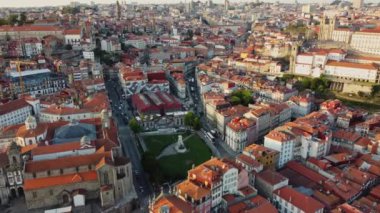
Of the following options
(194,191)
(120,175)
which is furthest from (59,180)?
(194,191)

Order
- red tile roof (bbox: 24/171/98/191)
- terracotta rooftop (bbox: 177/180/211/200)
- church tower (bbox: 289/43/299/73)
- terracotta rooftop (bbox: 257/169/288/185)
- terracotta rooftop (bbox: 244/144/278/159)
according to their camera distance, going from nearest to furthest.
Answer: terracotta rooftop (bbox: 177/180/211/200)
red tile roof (bbox: 24/171/98/191)
terracotta rooftop (bbox: 257/169/288/185)
terracotta rooftop (bbox: 244/144/278/159)
church tower (bbox: 289/43/299/73)

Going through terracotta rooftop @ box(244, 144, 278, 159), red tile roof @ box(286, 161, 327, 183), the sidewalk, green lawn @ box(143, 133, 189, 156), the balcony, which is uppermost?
terracotta rooftop @ box(244, 144, 278, 159)

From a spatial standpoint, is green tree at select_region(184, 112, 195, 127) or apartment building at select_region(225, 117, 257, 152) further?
green tree at select_region(184, 112, 195, 127)

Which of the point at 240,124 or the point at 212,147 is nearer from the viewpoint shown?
the point at 240,124

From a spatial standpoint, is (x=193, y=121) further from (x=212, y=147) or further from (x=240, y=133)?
(x=240, y=133)

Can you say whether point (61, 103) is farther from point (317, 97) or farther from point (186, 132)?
point (317, 97)

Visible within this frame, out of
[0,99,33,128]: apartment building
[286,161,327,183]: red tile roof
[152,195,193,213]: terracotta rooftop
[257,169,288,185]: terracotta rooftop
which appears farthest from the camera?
[0,99,33,128]: apartment building

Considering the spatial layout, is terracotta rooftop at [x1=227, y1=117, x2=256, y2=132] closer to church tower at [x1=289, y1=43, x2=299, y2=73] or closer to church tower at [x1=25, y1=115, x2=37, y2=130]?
church tower at [x1=25, y1=115, x2=37, y2=130]

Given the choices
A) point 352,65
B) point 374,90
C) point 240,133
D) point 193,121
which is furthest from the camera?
point 352,65

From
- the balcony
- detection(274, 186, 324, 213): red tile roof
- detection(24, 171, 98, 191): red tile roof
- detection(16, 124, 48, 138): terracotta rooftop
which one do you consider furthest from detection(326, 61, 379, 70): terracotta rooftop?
detection(16, 124, 48, 138): terracotta rooftop
